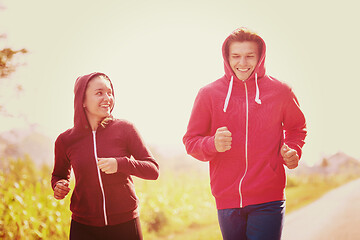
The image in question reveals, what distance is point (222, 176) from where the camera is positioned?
2.83 metres

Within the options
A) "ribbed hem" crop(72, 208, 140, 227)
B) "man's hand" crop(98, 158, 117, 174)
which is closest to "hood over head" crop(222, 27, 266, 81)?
"man's hand" crop(98, 158, 117, 174)

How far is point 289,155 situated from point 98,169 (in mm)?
1214

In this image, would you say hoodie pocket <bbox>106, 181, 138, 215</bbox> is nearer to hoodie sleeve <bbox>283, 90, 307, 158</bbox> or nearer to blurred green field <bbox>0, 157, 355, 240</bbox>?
hoodie sleeve <bbox>283, 90, 307, 158</bbox>

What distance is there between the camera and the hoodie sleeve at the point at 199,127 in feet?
9.21

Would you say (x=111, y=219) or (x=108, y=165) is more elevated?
(x=108, y=165)

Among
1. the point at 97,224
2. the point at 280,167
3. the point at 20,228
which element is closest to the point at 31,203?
the point at 20,228

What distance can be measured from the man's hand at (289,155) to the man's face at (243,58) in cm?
57

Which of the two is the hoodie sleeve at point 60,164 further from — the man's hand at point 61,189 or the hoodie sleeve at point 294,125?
the hoodie sleeve at point 294,125

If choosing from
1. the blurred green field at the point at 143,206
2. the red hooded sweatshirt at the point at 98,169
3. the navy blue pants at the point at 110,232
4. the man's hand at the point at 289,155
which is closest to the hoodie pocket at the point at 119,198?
the red hooded sweatshirt at the point at 98,169

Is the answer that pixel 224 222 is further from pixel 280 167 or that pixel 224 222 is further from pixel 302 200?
pixel 302 200

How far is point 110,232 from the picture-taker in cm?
266

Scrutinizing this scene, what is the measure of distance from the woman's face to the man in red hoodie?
0.58 metres

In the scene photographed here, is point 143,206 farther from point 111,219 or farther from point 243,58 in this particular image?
point 243,58

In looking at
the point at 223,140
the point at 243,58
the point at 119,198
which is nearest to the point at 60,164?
the point at 119,198
